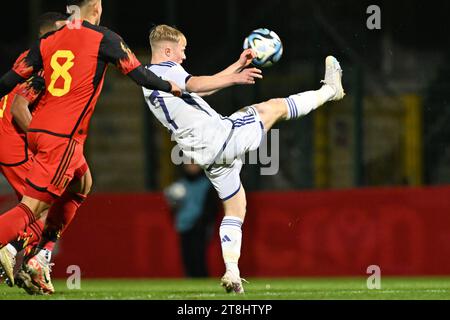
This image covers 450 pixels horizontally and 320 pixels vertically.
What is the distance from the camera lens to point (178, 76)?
7.70 metres

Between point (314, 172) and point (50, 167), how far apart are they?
7.01 meters

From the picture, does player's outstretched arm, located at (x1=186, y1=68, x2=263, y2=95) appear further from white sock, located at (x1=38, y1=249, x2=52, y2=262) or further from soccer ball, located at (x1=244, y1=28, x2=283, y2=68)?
white sock, located at (x1=38, y1=249, x2=52, y2=262)

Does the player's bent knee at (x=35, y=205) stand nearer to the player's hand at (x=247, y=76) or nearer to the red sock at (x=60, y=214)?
the red sock at (x=60, y=214)

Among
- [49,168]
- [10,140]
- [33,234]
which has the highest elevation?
[10,140]

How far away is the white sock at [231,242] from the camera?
7699 mm

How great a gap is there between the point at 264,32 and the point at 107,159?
23.1ft

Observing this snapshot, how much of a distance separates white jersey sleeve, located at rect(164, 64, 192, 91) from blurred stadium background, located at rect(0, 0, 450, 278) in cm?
548

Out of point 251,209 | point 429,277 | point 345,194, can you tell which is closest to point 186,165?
point 251,209

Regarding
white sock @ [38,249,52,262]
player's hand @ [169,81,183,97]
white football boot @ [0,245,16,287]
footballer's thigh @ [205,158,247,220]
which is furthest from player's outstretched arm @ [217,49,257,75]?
white football boot @ [0,245,16,287]

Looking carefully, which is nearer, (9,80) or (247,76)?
(9,80)

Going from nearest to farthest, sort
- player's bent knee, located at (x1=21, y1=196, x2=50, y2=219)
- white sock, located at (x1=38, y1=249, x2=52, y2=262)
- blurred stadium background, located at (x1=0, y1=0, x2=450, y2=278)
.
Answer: player's bent knee, located at (x1=21, y1=196, x2=50, y2=219)
white sock, located at (x1=38, y1=249, x2=52, y2=262)
blurred stadium background, located at (x1=0, y1=0, x2=450, y2=278)

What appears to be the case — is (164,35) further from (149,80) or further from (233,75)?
(149,80)

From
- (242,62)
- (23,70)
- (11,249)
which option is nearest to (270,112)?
(242,62)

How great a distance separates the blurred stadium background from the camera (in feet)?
41.7
